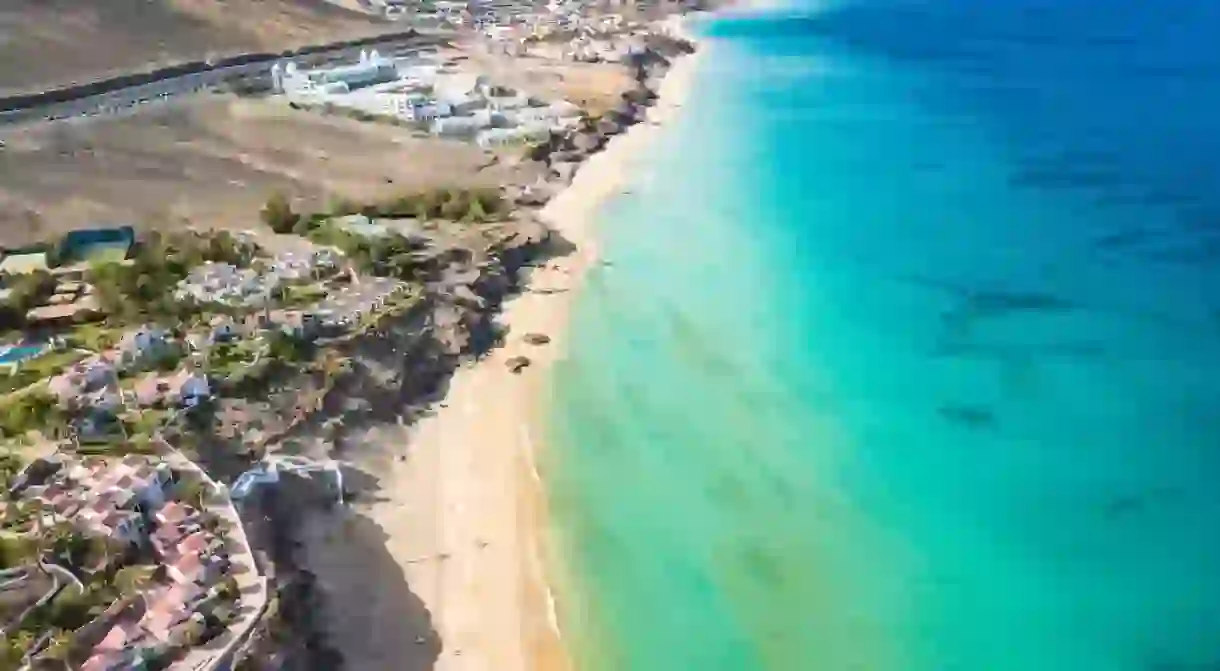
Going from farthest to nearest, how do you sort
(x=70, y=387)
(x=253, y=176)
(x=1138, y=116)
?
1. (x=1138, y=116)
2. (x=253, y=176)
3. (x=70, y=387)

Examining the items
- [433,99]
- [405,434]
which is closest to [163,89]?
[433,99]

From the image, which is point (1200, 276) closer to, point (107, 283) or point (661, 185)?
point (661, 185)

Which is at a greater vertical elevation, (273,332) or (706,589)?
(273,332)

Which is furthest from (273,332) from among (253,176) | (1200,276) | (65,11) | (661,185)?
(65,11)

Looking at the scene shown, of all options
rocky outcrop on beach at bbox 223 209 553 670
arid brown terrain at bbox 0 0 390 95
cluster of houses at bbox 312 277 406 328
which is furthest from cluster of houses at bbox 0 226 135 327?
arid brown terrain at bbox 0 0 390 95

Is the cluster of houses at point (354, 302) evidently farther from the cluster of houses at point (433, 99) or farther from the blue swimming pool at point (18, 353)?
the cluster of houses at point (433, 99)

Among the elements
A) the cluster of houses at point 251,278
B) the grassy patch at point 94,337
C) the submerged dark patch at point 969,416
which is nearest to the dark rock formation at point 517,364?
the cluster of houses at point 251,278

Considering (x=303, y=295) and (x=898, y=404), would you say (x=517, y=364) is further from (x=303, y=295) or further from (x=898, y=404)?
(x=898, y=404)

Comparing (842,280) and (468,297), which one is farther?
(842,280)
